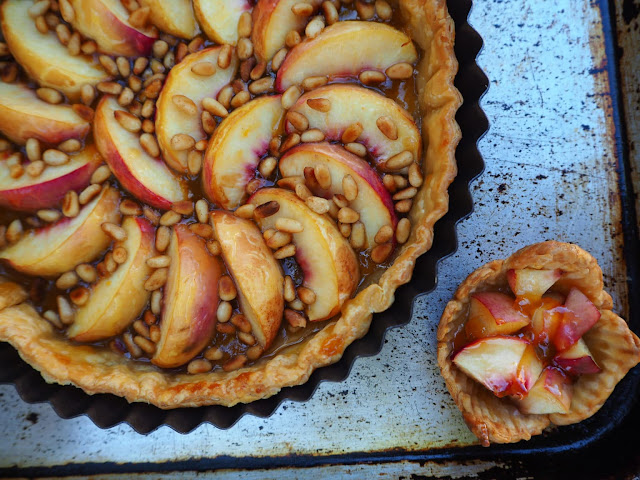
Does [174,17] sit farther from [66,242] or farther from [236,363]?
[236,363]

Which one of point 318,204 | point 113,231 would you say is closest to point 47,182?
point 113,231

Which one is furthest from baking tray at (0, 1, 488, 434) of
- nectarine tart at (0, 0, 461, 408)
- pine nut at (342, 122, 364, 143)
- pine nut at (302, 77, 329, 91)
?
pine nut at (302, 77, 329, 91)

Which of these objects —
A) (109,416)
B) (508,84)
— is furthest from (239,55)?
(109,416)

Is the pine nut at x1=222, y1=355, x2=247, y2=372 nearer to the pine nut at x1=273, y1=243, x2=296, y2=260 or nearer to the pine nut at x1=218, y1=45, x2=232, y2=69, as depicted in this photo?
the pine nut at x1=273, y1=243, x2=296, y2=260

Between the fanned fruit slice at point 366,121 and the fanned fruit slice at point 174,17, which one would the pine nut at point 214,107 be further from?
the fanned fruit slice at point 174,17

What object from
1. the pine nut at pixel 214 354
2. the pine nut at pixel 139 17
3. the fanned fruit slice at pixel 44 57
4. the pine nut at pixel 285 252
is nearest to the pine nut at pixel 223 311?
the pine nut at pixel 214 354

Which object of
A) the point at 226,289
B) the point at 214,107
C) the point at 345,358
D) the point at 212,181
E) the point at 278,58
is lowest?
the point at 345,358
